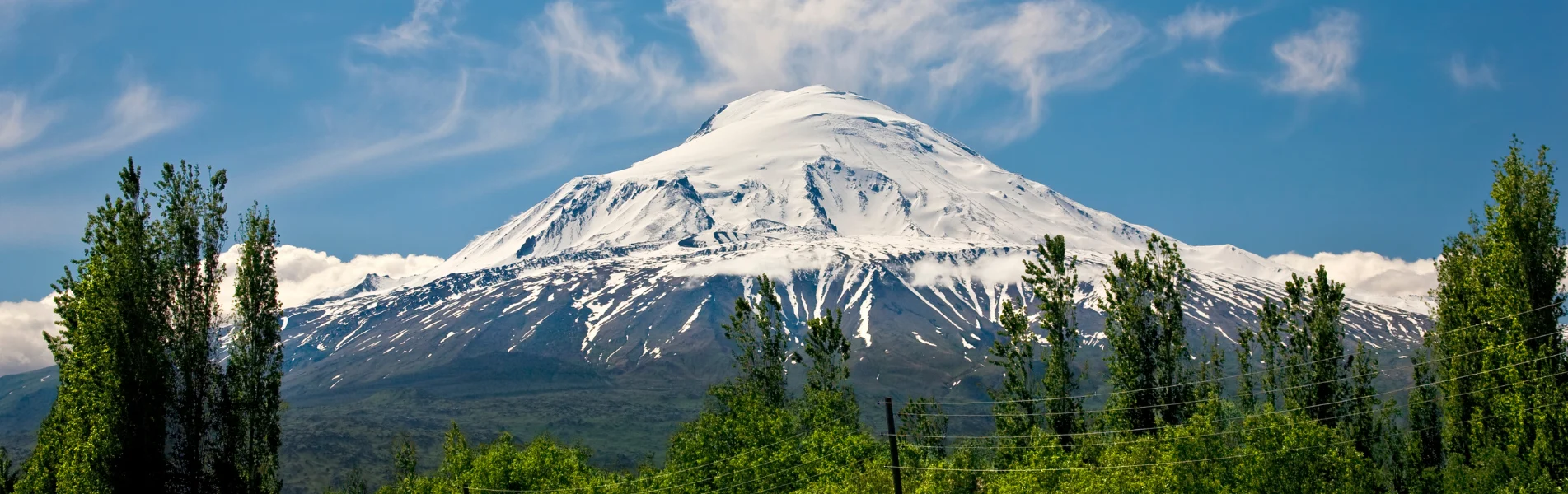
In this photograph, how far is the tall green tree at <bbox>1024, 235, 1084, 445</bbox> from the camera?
51219mm

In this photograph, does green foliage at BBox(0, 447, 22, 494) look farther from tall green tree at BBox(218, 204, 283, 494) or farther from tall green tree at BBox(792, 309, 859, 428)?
tall green tree at BBox(792, 309, 859, 428)

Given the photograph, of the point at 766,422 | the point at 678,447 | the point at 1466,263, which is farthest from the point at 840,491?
the point at 1466,263

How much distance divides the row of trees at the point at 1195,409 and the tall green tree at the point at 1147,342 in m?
0.10

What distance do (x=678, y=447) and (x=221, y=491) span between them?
28692 mm

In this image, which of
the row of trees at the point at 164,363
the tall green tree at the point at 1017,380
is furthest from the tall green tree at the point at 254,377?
the tall green tree at the point at 1017,380

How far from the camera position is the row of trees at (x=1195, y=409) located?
34938 mm

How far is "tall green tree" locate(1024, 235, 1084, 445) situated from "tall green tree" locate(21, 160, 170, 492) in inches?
1406

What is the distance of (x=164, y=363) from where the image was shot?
37812 mm

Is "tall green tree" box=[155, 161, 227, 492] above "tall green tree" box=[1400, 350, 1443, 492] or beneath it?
above

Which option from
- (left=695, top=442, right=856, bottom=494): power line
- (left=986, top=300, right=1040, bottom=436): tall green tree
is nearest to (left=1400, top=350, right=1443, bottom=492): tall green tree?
(left=986, top=300, right=1040, bottom=436): tall green tree

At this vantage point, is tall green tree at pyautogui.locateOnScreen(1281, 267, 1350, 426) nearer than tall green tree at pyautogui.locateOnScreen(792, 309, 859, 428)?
Yes

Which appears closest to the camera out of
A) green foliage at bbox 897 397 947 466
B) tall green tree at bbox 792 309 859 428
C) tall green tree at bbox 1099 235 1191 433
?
tall green tree at bbox 1099 235 1191 433

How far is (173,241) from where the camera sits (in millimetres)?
40438

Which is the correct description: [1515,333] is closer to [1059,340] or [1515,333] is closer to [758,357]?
[1059,340]
